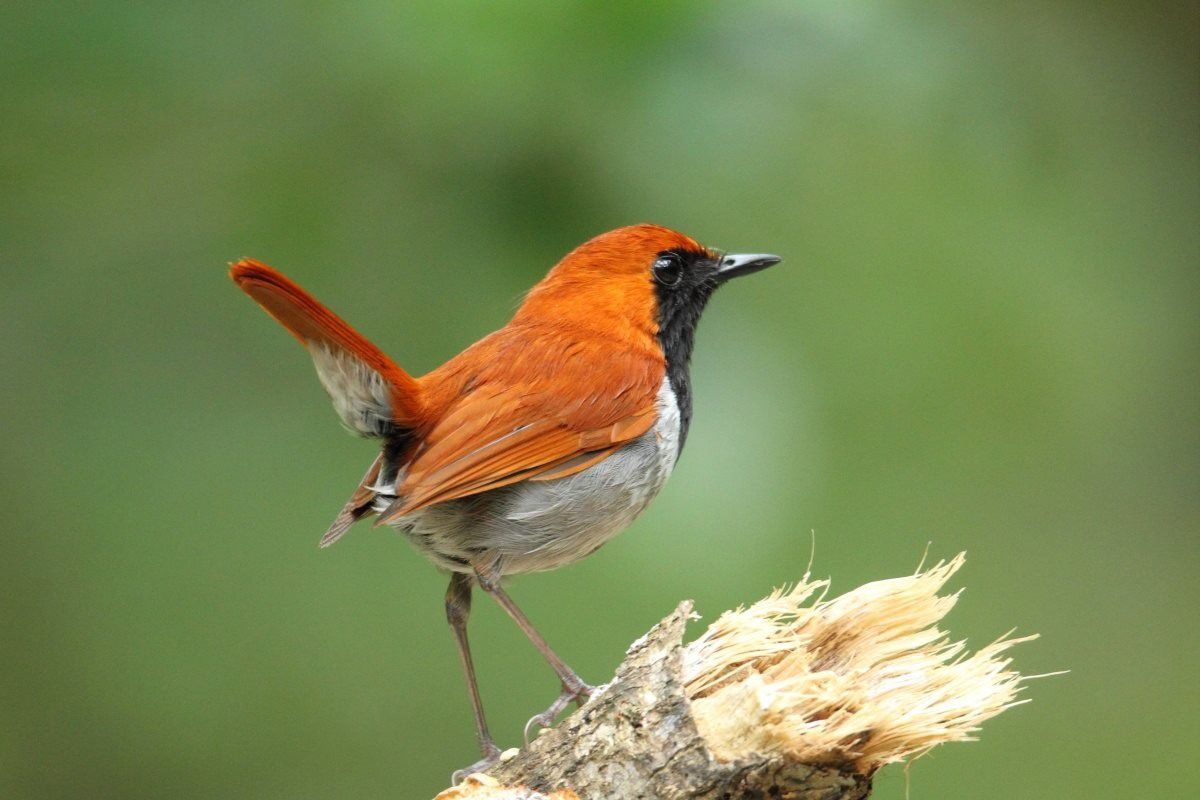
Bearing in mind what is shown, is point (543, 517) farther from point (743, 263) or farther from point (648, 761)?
point (648, 761)

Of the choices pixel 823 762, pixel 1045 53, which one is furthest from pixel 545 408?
A: pixel 1045 53

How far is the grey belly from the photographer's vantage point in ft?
11.0

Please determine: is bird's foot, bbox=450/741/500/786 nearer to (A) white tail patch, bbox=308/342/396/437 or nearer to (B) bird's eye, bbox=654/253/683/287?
(A) white tail patch, bbox=308/342/396/437

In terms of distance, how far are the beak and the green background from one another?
5 cm

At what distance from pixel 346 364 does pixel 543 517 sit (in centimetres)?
61

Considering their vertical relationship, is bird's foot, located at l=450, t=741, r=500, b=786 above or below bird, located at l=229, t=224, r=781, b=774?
below

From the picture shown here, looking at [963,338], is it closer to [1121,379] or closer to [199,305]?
[1121,379]

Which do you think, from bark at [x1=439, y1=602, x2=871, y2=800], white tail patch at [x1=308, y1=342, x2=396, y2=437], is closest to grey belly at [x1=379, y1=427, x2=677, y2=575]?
white tail patch at [x1=308, y1=342, x2=396, y2=437]

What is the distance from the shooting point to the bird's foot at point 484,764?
3.24 meters

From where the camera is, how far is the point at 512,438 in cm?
331

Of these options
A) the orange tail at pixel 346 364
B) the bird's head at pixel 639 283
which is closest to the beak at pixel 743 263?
the bird's head at pixel 639 283

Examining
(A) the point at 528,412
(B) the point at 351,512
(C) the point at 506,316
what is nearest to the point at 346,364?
(B) the point at 351,512

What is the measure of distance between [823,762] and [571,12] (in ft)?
5.10

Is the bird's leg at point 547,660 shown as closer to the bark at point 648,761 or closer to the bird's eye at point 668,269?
the bark at point 648,761
